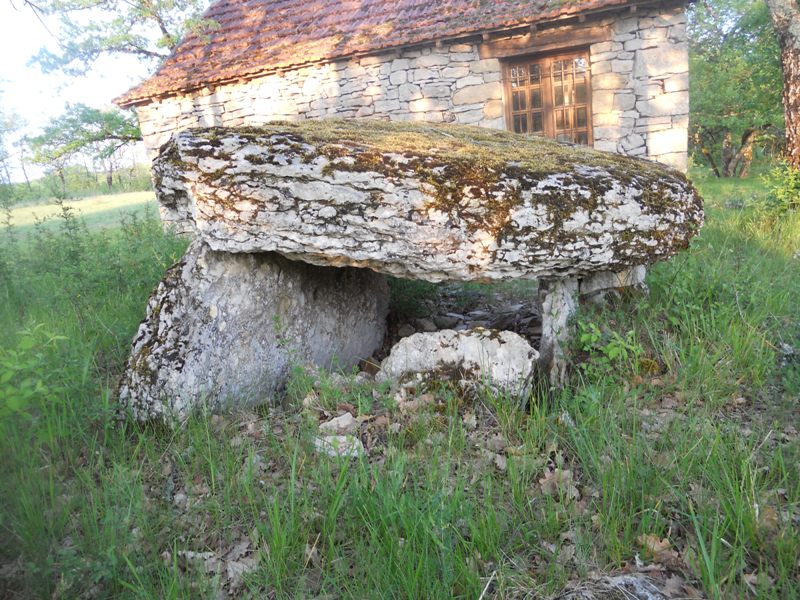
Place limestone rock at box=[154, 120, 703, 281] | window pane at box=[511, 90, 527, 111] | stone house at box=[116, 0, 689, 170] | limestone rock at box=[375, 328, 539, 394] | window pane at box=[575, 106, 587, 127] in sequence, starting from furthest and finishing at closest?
window pane at box=[511, 90, 527, 111] → window pane at box=[575, 106, 587, 127] → stone house at box=[116, 0, 689, 170] → limestone rock at box=[375, 328, 539, 394] → limestone rock at box=[154, 120, 703, 281]

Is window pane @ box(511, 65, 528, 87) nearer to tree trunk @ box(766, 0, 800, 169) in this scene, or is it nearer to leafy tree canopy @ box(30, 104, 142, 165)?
tree trunk @ box(766, 0, 800, 169)

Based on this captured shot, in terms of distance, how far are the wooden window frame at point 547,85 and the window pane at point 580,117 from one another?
0.19ft

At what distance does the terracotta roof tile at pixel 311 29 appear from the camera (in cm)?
760

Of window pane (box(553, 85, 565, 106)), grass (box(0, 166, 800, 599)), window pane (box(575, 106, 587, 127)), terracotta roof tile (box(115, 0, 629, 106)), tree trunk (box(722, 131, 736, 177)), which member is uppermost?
terracotta roof tile (box(115, 0, 629, 106))

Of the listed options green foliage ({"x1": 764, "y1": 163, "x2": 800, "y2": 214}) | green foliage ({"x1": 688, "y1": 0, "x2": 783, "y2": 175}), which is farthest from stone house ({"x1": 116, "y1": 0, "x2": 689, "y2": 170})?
green foliage ({"x1": 688, "y1": 0, "x2": 783, "y2": 175})

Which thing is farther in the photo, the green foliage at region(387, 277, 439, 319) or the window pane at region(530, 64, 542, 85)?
the window pane at region(530, 64, 542, 85)

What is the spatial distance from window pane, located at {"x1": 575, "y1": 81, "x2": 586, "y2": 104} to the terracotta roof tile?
1.08 meters

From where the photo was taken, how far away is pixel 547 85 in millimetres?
8023

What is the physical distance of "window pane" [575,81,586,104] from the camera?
25.7 feet

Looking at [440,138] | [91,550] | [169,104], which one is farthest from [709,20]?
[91,550]

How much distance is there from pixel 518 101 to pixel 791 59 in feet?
11.5

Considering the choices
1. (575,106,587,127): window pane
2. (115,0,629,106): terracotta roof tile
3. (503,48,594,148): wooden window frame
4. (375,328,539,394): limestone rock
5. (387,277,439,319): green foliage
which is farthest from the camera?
(575,106,587,127): window pane

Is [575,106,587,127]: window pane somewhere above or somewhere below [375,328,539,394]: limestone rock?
above

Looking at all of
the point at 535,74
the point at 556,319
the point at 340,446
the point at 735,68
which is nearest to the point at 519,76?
the point at 535,74
